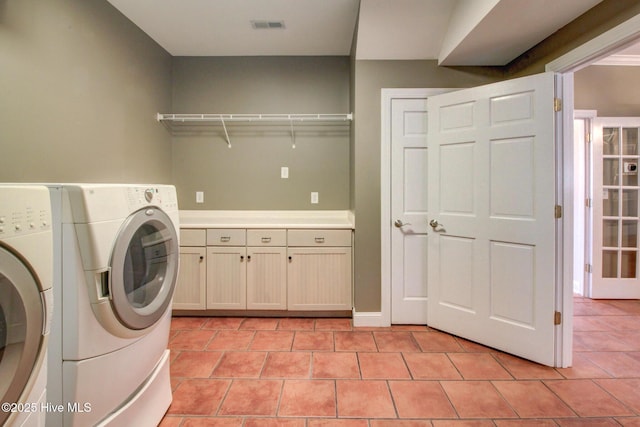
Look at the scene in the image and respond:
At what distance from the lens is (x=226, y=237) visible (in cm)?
263

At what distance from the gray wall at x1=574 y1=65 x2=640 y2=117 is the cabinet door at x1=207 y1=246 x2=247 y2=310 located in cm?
366

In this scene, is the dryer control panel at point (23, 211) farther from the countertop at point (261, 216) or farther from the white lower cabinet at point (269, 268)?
the countertop at point (261, 216)

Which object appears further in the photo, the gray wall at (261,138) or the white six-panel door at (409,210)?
the gray wall at (261,138)

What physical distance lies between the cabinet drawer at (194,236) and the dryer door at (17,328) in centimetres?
185

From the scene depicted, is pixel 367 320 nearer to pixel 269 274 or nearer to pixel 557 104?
pixel 269 274

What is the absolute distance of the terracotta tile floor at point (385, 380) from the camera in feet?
4.97

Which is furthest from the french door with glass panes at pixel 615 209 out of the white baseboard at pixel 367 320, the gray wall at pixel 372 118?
the white baseboard at pixel 367 320

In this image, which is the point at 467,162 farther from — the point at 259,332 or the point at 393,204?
the point at 259,332

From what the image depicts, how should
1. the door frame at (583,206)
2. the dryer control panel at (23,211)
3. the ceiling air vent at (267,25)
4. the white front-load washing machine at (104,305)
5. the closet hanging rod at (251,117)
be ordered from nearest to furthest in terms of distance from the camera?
the dryer control panel at (23,211)
the white front-load washing machine at (104,305)
the ceiling air vent at (267,25)
the closet hanging rod at (251,117)
the door frame at (583,206)

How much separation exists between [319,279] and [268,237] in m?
0.56

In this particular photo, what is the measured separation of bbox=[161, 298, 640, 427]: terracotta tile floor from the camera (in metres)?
1.51

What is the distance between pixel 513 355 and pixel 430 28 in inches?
93.6

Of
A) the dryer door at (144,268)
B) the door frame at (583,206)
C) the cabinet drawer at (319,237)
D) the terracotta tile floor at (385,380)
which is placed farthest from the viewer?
the door frame at (583,206)

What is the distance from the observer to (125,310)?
1.15 metres
